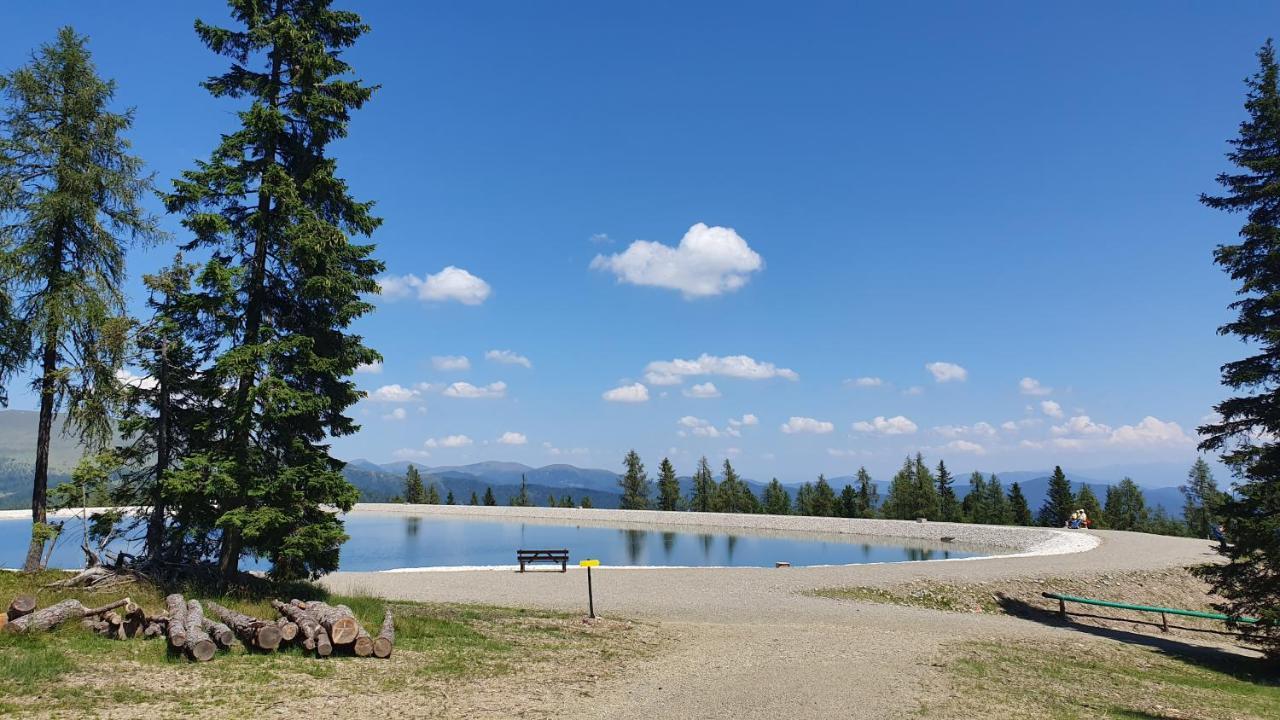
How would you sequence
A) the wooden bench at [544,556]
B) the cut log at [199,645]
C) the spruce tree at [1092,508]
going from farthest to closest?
the spruce tree at [1092,508]
the wooden bench at [544,556]
the cut log at [199,645]

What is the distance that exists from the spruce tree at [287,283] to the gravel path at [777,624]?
5792mm

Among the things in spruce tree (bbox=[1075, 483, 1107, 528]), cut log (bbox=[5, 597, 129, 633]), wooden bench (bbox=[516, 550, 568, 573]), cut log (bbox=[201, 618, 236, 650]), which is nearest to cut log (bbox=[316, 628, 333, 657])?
cut log (bbox=[201, 618, 236, 650])

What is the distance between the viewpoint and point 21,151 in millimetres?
14438

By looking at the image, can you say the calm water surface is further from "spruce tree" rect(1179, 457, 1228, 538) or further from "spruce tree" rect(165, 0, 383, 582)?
"spruce tree" rect(1179, 457, 1228, 538)

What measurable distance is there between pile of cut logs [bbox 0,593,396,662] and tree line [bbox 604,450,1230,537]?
67.1m

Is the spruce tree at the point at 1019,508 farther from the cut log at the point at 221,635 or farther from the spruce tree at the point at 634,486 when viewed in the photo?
the cut log at the point at 221,635

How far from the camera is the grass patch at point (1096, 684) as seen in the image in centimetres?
977

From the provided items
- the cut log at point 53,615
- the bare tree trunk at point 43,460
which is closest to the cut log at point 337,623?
the cut log at point 53,615

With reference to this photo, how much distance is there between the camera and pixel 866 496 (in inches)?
3091

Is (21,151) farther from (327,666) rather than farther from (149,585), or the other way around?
(327,666)

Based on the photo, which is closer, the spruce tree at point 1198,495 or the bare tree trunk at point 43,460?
the bare tree trunk at point 43,460

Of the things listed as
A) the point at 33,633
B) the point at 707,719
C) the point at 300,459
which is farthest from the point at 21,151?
the point at 707,719

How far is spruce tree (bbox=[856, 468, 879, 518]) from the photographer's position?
251 ft


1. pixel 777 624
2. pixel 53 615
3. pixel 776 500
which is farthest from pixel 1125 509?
pixel 53 615
